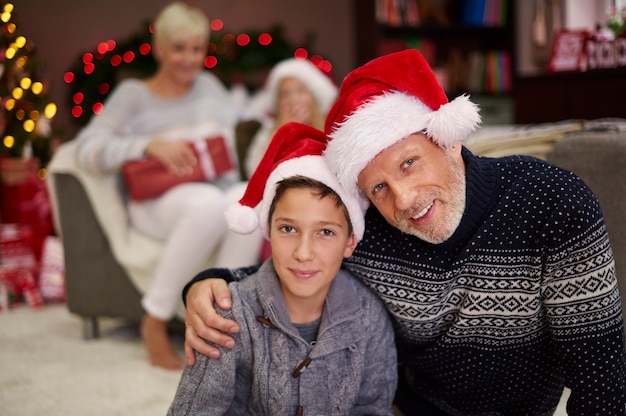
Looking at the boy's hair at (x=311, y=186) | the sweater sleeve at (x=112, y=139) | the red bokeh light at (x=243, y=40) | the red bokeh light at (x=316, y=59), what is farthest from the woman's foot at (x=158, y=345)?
the red bokeh light at (x=316, y=59)

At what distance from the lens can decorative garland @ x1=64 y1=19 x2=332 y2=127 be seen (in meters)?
3.98

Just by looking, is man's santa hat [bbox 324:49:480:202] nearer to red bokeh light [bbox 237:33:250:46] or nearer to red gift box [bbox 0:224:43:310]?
red gift box [bbox 0:224:43:310]

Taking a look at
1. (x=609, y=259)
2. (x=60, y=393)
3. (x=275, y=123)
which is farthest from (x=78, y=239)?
(x=609, y=259)

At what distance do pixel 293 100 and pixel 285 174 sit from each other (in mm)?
1407

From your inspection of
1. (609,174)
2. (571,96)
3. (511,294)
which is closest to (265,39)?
(571,96)

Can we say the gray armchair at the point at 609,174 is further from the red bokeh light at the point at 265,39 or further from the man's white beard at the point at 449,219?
the red bokeh light at the point at 265,39

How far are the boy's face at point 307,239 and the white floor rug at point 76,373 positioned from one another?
80cm

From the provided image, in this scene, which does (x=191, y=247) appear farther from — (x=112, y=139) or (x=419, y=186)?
(x=419, y=186)

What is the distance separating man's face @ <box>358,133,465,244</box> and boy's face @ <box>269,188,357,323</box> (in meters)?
0.10

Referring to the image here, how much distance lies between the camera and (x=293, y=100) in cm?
262

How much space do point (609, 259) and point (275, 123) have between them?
66.1 inches

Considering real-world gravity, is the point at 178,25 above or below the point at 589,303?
above

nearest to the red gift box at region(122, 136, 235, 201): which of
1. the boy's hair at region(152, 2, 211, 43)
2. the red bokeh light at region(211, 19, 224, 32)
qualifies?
the boy's hair at region(152, 2, 211, 43)

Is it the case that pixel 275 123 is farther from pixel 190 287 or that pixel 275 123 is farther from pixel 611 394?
pixel 611 394
